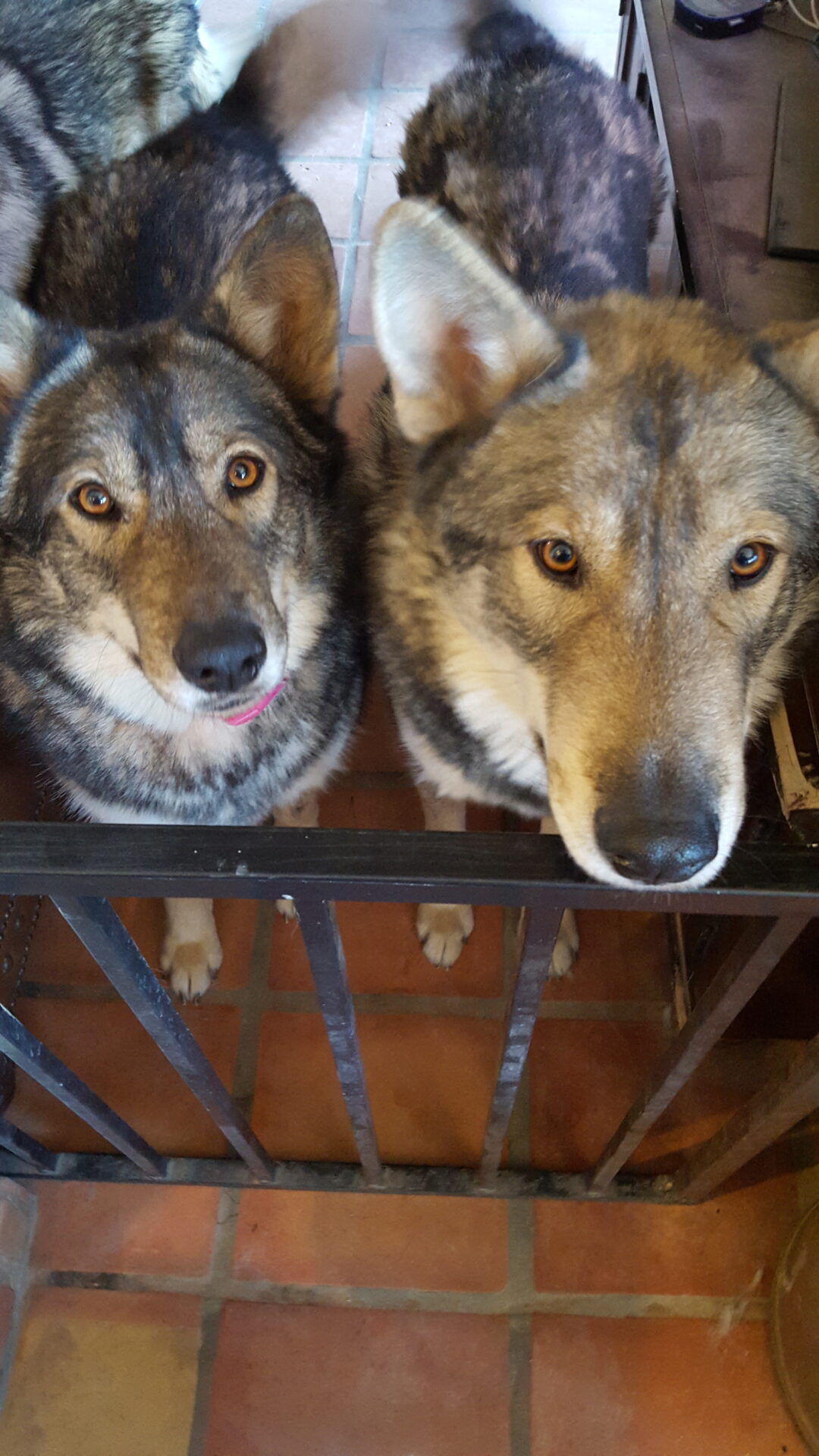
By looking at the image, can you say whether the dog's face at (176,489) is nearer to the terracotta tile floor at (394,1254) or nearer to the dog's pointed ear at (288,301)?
the dog's pointed ear at (288,301)

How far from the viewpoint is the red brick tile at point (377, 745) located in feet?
8.30

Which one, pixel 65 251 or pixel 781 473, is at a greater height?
pixel 65 251

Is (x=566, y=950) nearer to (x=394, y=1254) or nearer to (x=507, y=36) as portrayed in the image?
(x=394, y=1254)

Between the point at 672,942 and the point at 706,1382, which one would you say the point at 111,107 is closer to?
the point at 672,942

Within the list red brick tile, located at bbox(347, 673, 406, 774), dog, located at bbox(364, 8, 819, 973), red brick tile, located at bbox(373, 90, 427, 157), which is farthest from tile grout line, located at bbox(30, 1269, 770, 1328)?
red brick tile, located at bbox(373, 90, 427, 157)

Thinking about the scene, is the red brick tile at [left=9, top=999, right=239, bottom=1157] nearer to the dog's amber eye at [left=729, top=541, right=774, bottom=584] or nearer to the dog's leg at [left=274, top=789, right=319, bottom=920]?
the dog's leg at [left=274, top=789, right=319, bottom=920]

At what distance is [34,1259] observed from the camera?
1.94 meters

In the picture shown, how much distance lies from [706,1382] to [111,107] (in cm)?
364

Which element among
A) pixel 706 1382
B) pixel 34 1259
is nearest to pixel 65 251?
pixel 34 1259

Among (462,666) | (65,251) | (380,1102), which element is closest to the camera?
(462,666)

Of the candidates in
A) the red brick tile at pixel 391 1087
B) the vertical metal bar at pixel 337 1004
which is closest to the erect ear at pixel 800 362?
the vertical metal bar at pixel 337 1004

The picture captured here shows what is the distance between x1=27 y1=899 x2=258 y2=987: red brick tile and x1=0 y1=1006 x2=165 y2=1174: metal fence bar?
0.50 metres

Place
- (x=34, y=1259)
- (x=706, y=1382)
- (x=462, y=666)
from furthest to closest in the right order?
(x=34, y=1259)
(x=706, y=1382)
(x=462, y=666)

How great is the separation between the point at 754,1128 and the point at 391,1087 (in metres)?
0.87
